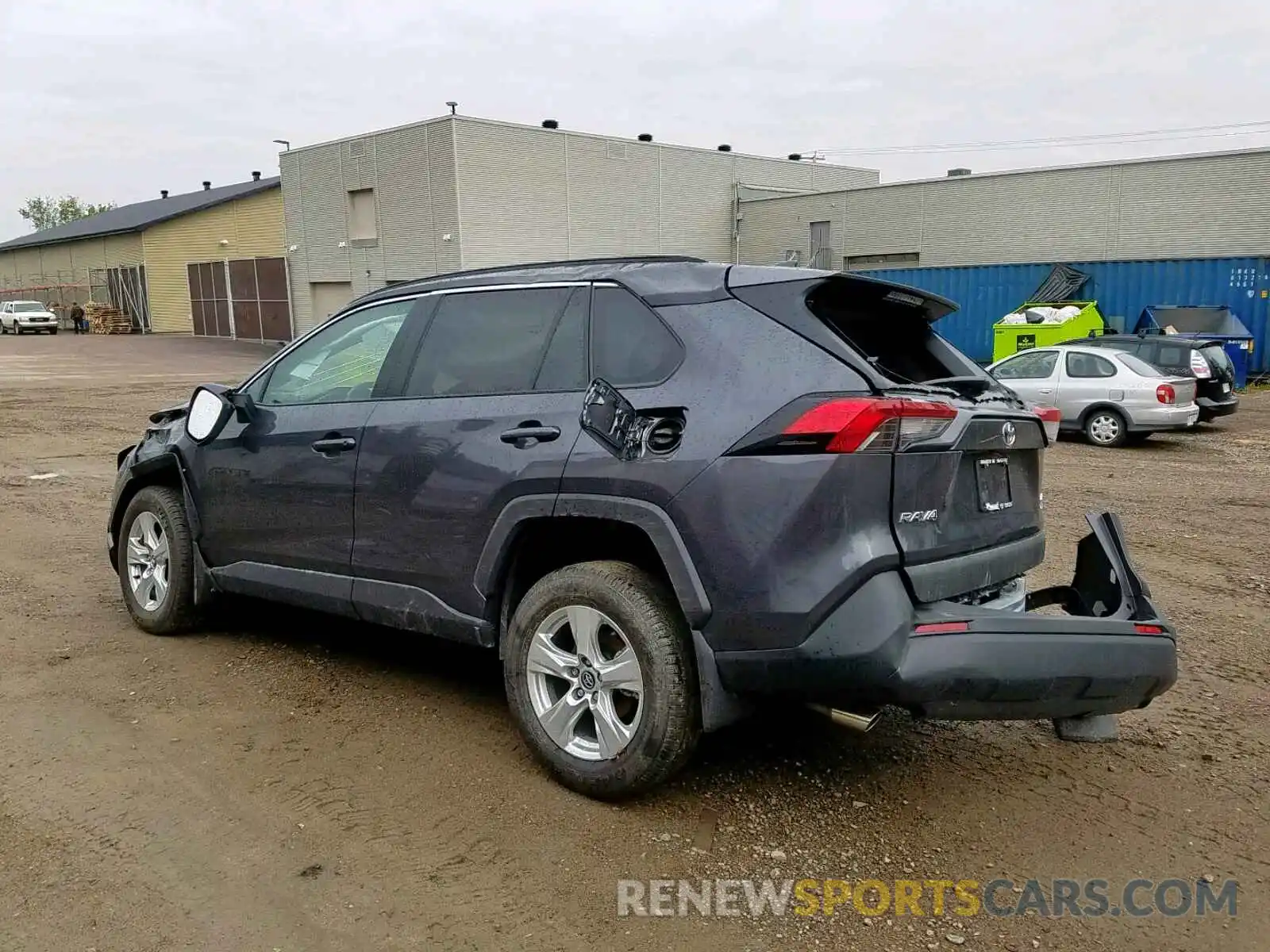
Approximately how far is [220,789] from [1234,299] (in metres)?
24.0

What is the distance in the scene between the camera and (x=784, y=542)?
3.15 m

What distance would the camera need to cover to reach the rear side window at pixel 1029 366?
49.4 feet

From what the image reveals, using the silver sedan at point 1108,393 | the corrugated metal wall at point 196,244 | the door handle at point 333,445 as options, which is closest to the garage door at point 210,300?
the corrugated metal wall at point 196,244

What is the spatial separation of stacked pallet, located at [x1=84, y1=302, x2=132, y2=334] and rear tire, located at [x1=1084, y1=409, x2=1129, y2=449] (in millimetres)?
47387

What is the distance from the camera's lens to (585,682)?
→ 11.9ft

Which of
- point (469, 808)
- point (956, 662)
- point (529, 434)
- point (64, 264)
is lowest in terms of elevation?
point (469, 808)

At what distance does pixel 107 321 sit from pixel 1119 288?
44871mm

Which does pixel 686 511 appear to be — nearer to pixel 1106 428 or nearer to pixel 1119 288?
pixel 1106 428

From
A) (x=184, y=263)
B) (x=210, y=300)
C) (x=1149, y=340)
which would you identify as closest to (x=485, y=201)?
(x=210, y=300)

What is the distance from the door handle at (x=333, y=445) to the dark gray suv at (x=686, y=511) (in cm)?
2

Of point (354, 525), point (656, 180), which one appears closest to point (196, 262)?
point (656, 180)

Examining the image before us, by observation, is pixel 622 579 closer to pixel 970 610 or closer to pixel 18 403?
pixel 970 610

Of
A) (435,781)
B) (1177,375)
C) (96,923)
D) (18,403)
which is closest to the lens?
(96,923)

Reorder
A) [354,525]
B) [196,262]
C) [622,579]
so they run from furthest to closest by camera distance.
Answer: [196,262] < [354,525] < [622,579]
